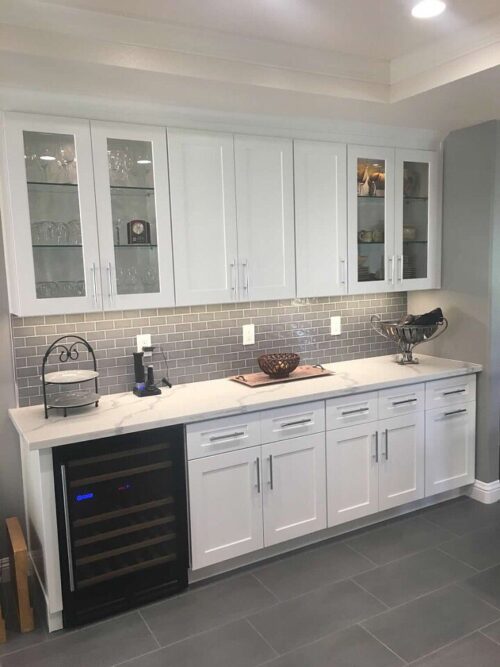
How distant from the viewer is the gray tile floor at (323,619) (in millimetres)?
2291

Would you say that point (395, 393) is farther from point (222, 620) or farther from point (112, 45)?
point (112, 45)

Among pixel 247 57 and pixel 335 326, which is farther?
pixel 335 326

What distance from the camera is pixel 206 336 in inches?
133

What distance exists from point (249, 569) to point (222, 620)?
17.1 inches

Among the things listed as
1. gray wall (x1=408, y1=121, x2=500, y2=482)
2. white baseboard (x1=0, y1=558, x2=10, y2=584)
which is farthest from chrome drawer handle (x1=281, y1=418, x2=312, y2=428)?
white baseboard (x1=0, y1=558, x2=10, y2=584)

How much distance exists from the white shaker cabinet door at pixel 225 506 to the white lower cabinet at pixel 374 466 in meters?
0.48

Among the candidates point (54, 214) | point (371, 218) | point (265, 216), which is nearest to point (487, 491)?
point (371, 218)

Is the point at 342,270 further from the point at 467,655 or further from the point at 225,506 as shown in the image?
the point at 467,655

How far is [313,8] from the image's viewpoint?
2.28 meters

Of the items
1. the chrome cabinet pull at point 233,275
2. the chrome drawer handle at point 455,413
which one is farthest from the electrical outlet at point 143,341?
the chrome drawer handle at point 455,413

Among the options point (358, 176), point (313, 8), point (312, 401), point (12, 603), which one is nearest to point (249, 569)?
point (312, 401)

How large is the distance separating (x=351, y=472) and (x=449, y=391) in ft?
2.89

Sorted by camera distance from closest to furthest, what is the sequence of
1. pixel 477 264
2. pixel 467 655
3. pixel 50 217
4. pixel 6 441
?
pixel 467 655, pixel 50 217, pixel 6 441, pixel 477 264

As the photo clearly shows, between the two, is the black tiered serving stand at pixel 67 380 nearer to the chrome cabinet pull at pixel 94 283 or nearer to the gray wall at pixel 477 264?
the chrome cabinet pull at pixel 94 283
